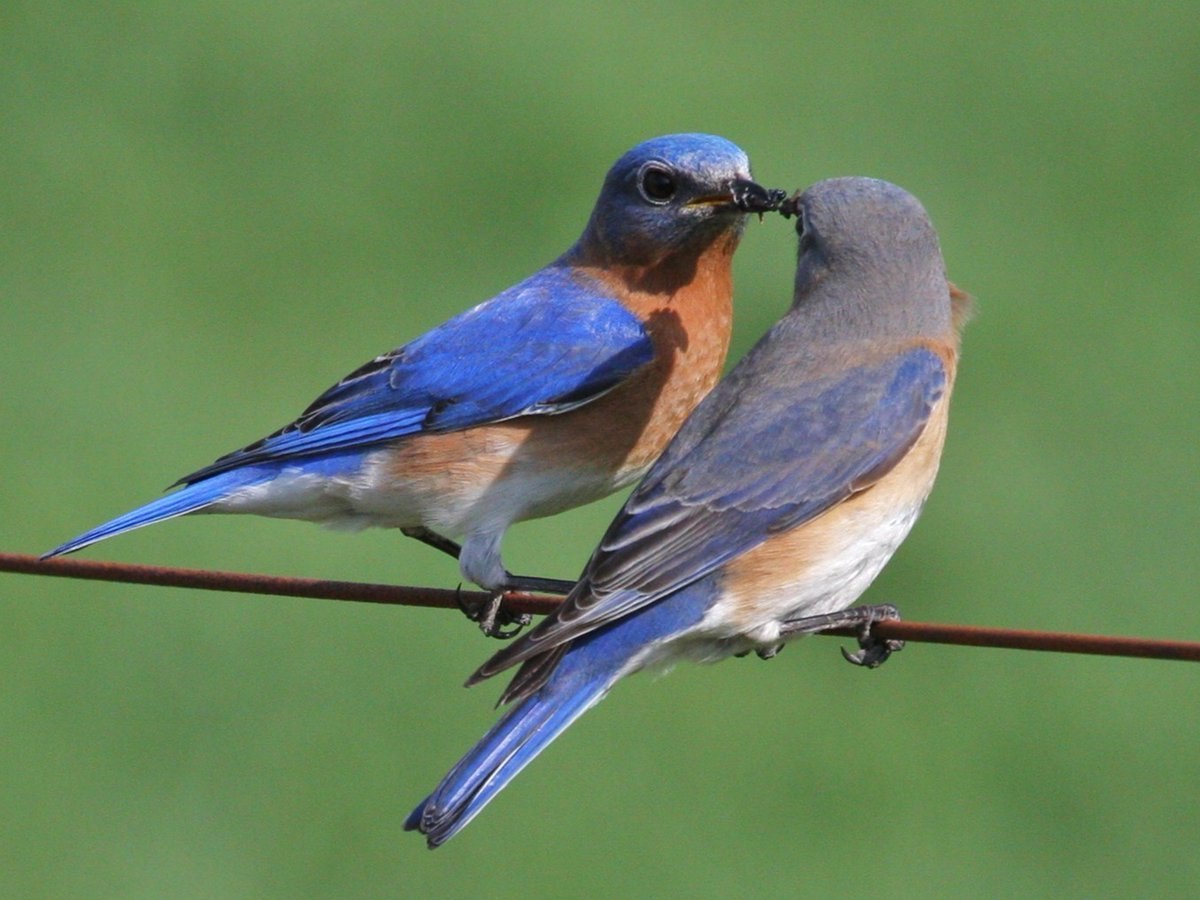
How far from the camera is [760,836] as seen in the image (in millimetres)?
7449

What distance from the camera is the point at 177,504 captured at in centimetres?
633

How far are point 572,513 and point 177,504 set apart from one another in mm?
2876

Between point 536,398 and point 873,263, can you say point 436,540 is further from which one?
point 873,263

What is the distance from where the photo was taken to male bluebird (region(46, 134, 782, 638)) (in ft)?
21.5

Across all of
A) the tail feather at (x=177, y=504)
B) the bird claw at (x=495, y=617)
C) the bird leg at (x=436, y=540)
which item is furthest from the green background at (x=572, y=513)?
the tail feather at (x=177, y=504)

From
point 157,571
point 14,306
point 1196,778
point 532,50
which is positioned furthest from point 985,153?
point 157,571

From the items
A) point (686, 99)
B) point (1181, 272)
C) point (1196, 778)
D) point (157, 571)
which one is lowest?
point (1196, 778)

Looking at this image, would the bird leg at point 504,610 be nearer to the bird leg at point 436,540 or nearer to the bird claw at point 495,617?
the bird claw at point 495,617

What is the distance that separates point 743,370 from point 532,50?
16.2 feet

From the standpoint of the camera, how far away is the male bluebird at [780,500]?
5.46m

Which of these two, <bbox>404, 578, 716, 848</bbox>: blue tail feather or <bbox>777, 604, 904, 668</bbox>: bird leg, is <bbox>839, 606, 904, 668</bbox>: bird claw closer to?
<bbox>777, 604, 904, 668</bbox>: bird leg

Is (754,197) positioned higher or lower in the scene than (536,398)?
higher

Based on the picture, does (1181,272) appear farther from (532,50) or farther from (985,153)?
(532,50)

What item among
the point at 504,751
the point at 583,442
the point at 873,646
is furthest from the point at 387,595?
the point at 583,442
